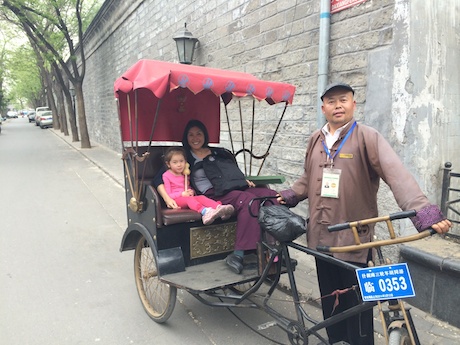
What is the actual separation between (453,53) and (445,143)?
942 millimetres

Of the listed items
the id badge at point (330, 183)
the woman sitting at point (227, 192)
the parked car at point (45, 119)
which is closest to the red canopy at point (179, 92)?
the woman sitting at point (227, 192)

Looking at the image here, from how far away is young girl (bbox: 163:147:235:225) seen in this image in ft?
10.4

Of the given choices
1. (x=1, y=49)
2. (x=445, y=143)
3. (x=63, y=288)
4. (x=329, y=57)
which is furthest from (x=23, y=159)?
(x=1, y=49)

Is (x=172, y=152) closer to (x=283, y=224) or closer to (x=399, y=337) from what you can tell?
(x=283, y=224)

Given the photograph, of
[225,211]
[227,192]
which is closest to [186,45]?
[227,192]

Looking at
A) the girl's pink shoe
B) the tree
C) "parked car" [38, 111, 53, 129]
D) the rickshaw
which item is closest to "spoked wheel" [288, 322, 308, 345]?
the rickshaw

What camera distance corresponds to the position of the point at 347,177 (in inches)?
89.3

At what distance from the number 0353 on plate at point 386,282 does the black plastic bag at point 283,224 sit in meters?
0.46

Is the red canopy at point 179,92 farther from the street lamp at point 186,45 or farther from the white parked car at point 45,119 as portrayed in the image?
the white parked car at point 45,119

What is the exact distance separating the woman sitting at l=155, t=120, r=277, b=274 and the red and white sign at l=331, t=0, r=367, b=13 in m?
2.18

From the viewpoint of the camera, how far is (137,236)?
367 cm

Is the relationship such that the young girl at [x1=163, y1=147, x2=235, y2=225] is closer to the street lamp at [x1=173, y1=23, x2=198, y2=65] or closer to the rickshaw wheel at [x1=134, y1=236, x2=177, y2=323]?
the rickshaw wheel at [x1=134, y1=236, x2=177, y2=323]

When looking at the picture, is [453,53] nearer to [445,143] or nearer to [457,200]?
[445,143]

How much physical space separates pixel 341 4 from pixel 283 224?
10.5 feet
